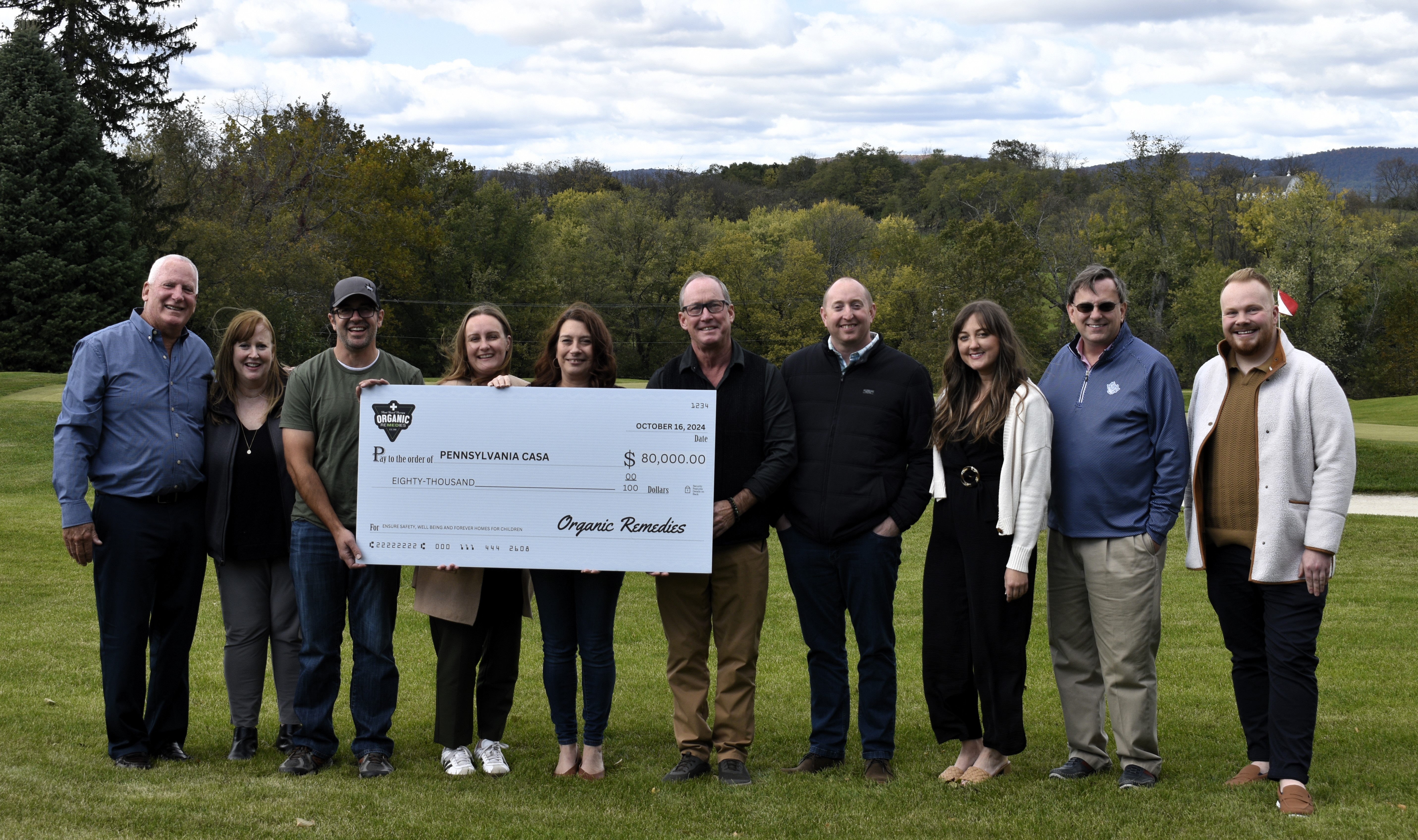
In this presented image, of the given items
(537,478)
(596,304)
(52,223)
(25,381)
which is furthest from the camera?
(596,304)

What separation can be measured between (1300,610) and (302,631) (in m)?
4.67

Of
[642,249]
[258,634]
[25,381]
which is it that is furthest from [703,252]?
[258,634]

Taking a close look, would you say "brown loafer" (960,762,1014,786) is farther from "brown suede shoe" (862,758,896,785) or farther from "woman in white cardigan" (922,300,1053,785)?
"brown suede shoe" (862,758,896,785)

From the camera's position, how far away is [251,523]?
5.57m

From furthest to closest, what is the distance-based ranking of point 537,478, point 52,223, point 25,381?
point 52,223
point 25,381
point 537,478

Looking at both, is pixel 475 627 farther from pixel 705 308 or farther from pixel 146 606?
pixel 705 308

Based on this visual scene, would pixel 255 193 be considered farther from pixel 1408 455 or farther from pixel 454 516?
pixel 454 516

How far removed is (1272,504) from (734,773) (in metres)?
2.75

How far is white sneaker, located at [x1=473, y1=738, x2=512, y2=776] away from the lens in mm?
5398

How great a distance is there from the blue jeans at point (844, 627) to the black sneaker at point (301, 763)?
2.45 m

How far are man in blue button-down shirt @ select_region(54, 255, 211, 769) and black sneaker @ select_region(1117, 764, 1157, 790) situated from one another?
4584 mm

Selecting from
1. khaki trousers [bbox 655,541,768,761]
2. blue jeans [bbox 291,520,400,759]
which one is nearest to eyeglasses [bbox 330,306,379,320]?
blue jeans [bbox 291,520,400,759]

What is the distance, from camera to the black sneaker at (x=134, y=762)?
536 cm

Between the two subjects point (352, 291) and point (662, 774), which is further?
point (662, 774)
